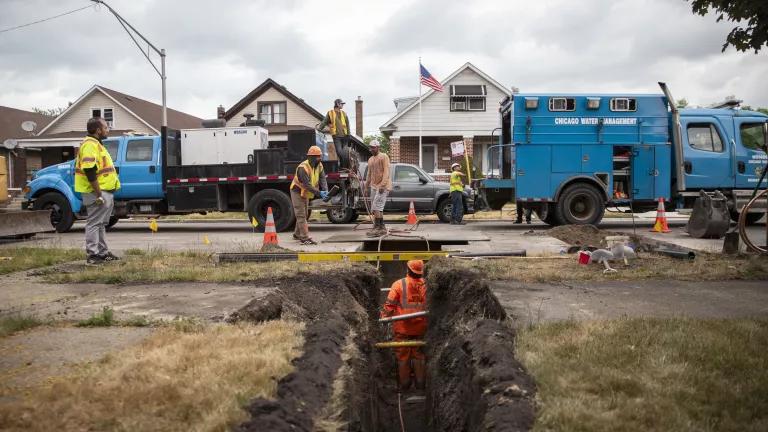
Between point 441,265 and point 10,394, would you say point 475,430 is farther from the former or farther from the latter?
point 441,265

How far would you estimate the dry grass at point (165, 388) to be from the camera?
2738 millimetres

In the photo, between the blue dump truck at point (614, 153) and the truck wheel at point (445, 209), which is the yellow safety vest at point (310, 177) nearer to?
the blue dump truck at point (614, 153)

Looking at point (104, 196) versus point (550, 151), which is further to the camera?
point (550, 151)

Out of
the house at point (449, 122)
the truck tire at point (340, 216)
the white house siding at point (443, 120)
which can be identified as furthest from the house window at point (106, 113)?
the truck tire at point (340, 216)

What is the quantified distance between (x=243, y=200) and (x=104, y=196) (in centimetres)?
632

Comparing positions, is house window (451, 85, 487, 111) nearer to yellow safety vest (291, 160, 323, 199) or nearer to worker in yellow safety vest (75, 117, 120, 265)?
yellow safety vest (291, 160, 323, 199)

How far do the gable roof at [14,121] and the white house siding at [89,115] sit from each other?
7.33 ft

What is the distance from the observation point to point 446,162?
2867cm

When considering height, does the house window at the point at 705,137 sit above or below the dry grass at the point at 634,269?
above

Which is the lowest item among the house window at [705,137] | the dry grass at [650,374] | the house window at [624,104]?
the dry grass at [650,374]

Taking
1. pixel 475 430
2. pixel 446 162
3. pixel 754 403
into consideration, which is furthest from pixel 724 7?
pixel 446 162

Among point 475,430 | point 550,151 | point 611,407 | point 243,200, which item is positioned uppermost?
point 550,151

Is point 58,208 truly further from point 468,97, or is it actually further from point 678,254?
point 468,97

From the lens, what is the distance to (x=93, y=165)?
25.3ft
